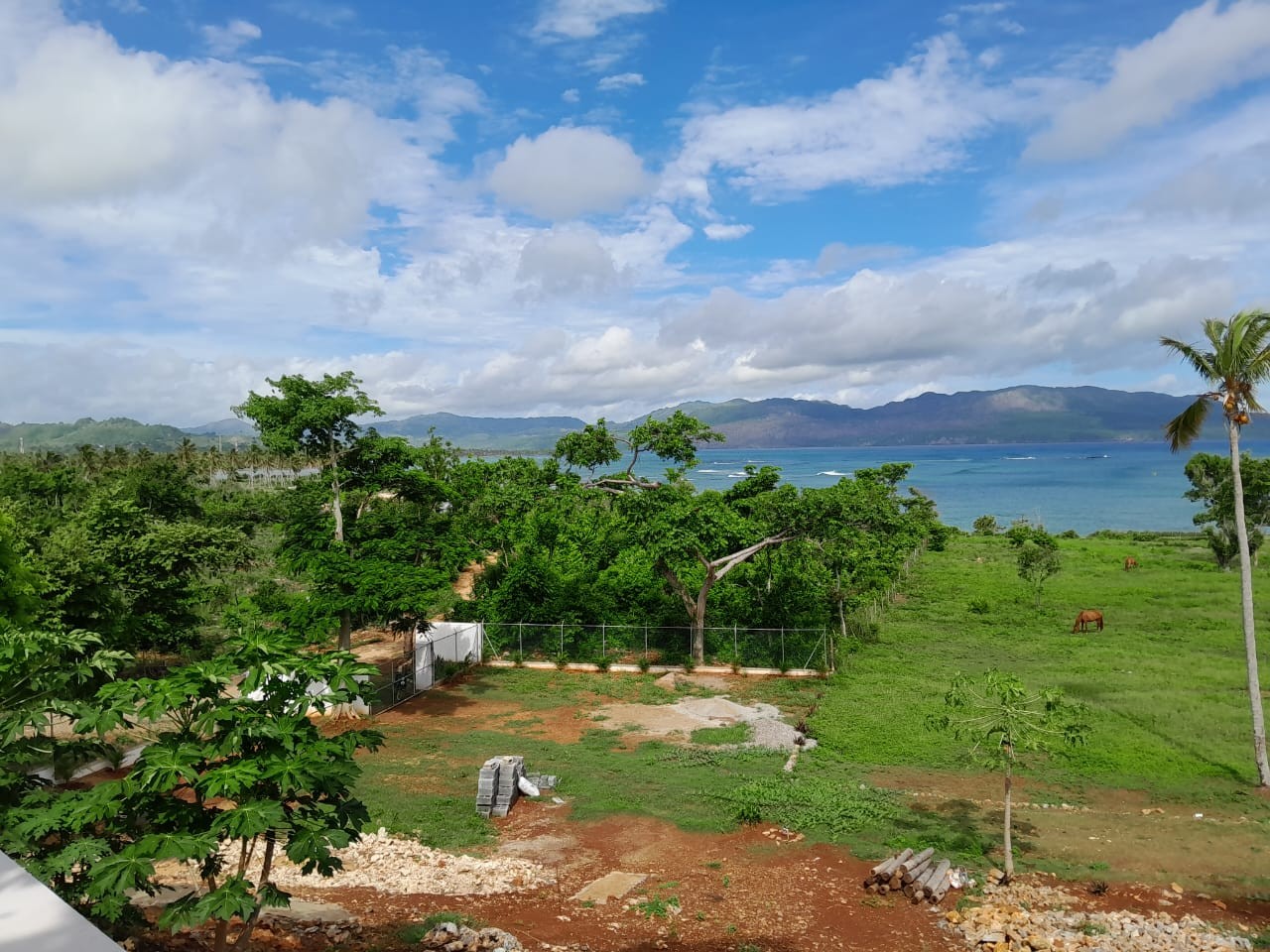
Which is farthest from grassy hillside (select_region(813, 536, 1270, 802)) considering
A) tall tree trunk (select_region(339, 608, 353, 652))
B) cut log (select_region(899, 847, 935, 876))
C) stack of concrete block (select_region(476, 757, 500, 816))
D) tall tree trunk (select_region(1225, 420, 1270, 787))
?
tall tree trunk (select_region(339, 608, 353, 652))

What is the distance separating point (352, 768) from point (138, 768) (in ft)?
4.78

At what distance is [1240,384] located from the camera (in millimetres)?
14977

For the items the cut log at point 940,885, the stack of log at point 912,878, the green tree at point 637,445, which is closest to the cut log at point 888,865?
the stack of log at point 912,878

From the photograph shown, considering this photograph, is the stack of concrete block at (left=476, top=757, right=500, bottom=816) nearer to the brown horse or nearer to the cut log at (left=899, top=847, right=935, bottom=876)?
the cut log at (left=899, top=847, right=935, bottom=876)

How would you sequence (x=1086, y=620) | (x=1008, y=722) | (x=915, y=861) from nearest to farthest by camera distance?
1. (x=915, y=861)
2. (x=1008, y=722)
3. (x=1086, y=620)

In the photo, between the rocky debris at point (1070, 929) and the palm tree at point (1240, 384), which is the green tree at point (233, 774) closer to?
the rocky debris at point (1070, 929)

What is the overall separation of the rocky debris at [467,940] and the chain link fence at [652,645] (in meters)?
16.3

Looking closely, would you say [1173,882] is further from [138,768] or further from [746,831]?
[138,768]

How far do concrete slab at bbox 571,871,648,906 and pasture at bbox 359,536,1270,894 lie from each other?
87.0 inches

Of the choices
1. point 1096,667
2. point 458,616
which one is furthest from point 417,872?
point 1096,667

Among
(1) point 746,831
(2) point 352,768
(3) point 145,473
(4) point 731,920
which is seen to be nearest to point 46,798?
(2) point 352,768

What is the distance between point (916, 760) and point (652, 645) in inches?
490

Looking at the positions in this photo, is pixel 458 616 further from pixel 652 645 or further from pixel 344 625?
pixel 344 625

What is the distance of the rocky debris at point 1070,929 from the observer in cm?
902
